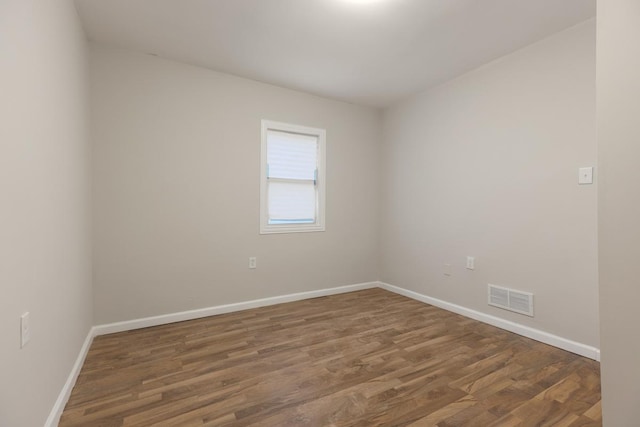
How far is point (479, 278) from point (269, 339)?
220 centimetres

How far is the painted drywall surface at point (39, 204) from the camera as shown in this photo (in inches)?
44.3

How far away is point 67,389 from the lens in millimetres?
1752

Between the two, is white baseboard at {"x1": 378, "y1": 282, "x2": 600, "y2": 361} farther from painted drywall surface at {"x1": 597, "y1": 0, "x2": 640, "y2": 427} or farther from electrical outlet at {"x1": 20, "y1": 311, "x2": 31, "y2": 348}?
electrical outlet at {"x1": 20, "y1": 311, "x2": 31, "y2": 348}

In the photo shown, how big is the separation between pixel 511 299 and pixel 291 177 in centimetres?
268

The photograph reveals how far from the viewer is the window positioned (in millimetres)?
3535

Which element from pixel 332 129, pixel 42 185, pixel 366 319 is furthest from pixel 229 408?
pixel 332 129

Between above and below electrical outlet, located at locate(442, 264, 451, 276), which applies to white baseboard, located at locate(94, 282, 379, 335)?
below

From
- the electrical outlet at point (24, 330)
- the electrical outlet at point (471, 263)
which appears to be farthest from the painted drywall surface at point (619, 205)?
the electrical outlet at point (24, 330)

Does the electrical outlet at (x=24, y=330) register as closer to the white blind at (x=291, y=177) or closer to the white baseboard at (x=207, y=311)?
the white baseboard at (x=207, y=311)

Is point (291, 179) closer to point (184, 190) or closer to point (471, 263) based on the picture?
point (184, 190)

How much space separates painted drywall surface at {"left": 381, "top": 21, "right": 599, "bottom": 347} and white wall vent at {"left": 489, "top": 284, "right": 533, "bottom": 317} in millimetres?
57

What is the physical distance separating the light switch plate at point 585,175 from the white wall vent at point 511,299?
41.6 inches

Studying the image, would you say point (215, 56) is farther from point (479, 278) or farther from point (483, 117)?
point (479, 278)

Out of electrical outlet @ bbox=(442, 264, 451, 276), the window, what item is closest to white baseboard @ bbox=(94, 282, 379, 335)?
the window
